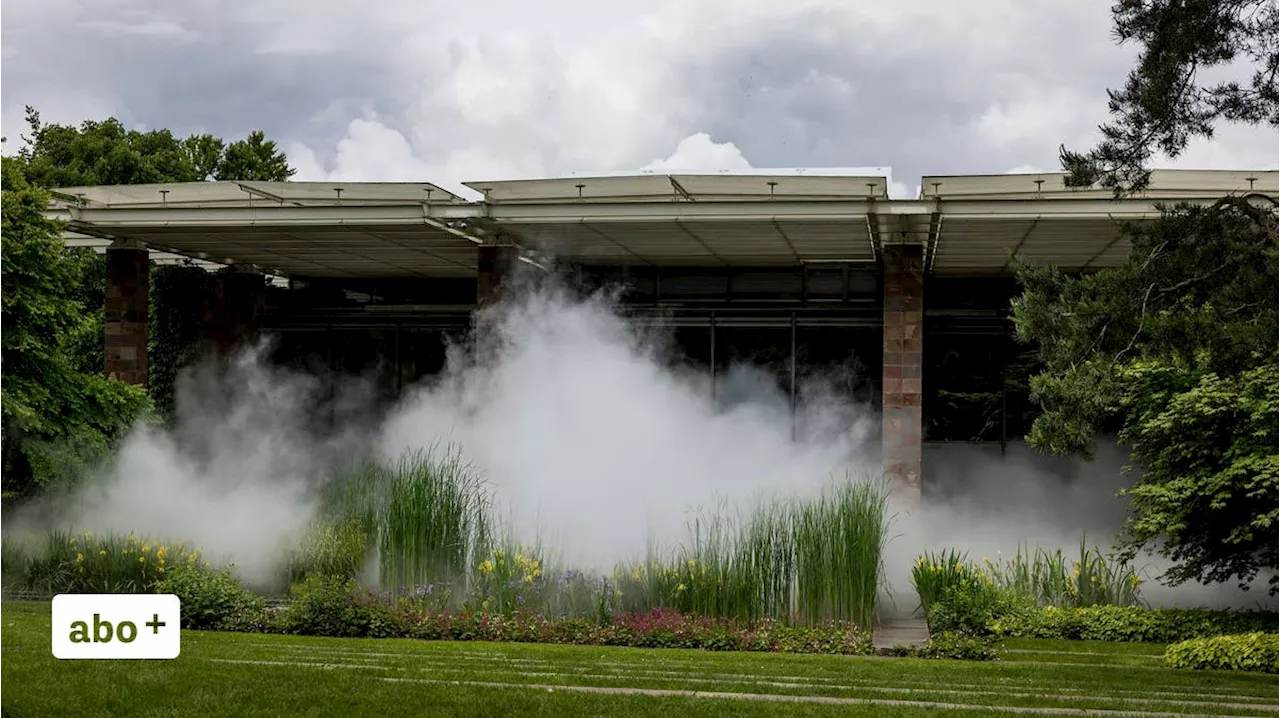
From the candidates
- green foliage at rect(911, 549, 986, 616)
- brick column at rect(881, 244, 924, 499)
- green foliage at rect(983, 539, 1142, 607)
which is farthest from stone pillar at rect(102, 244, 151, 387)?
green foliage at rect(983, 539, 1142, 607)

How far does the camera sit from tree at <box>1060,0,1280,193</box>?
33.0 feet

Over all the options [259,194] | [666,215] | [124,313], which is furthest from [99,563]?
[124,313]

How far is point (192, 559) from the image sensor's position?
1412cm

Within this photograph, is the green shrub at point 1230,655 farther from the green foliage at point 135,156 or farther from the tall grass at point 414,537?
the green foliage at point 135,156

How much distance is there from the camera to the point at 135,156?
120ft

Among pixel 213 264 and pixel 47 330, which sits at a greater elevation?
pixel 213 264

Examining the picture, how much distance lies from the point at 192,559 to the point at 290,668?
16.9ft

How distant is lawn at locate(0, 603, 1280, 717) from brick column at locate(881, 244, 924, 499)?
699 cm

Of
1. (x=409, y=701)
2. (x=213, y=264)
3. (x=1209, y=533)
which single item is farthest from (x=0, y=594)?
(x=1209, y=533)

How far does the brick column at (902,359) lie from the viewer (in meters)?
19.1

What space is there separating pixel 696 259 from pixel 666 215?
4.82 metres

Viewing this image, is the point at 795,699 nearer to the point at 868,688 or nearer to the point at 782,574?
the point at 868,688

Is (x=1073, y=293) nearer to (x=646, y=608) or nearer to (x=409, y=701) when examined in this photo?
(x=646, y=608)

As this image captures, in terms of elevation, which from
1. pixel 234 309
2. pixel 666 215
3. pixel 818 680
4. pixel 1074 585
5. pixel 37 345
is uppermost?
pixel 666 215
